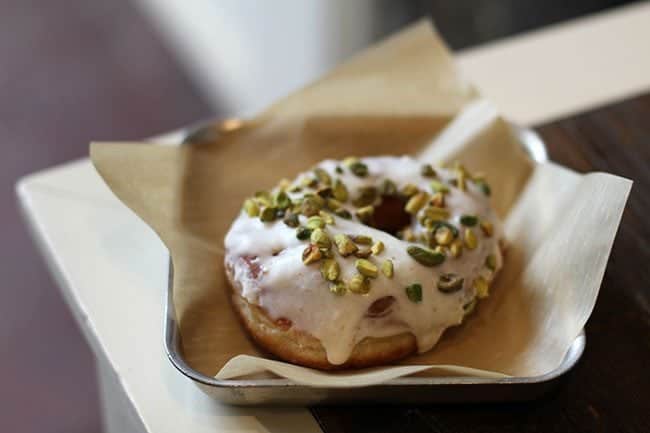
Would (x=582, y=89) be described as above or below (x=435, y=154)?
below

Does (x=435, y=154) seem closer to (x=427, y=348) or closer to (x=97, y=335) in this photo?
(x=427, y=348)

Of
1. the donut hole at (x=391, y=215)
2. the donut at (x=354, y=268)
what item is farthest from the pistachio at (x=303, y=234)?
the donut hole at (x=391, y=215)

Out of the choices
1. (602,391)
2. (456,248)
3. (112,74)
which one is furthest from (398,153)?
(112,74)

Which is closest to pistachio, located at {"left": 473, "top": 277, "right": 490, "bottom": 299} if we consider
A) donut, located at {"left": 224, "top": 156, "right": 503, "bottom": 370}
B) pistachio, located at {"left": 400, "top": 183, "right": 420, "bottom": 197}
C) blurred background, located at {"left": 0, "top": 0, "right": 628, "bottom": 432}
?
donut, located at {"left": 224, "top": 156, "right": 503, "bottom": 370}

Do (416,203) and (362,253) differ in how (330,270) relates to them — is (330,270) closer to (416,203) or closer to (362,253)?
(362,253)

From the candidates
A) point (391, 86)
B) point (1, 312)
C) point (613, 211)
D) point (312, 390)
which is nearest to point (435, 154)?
point (391, 86)

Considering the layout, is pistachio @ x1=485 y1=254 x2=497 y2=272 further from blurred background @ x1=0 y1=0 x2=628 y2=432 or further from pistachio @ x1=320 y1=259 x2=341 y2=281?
blurred background @ x1=0 y1=0 x2=628 y2=432
